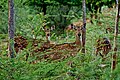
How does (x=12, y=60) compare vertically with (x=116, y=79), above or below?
above

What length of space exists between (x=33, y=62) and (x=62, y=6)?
1204 centimetres

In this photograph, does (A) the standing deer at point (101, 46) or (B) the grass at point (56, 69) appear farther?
(A) the standing deer at point (101, 46)

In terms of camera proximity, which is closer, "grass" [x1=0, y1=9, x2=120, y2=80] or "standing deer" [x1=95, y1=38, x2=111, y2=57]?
"grass" [x1=0, y1=9, x2=120, y2=80]

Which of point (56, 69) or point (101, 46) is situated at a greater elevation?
point (56, 69)

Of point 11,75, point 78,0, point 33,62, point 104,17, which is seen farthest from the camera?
point 78,0

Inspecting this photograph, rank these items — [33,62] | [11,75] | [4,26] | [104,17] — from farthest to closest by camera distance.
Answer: [4,26]
[104,17]
[33,62]
[11,75]

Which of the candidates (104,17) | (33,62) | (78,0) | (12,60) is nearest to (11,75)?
(12,60)

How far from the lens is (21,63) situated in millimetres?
2021

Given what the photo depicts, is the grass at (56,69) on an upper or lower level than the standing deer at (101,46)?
upper

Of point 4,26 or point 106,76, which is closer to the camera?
point 106,76

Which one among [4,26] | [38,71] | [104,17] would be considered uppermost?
[104,17]

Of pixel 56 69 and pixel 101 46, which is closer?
pixel 56 69

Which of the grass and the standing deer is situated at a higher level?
the grass

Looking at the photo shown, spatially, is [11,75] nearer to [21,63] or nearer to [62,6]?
[21,63]
